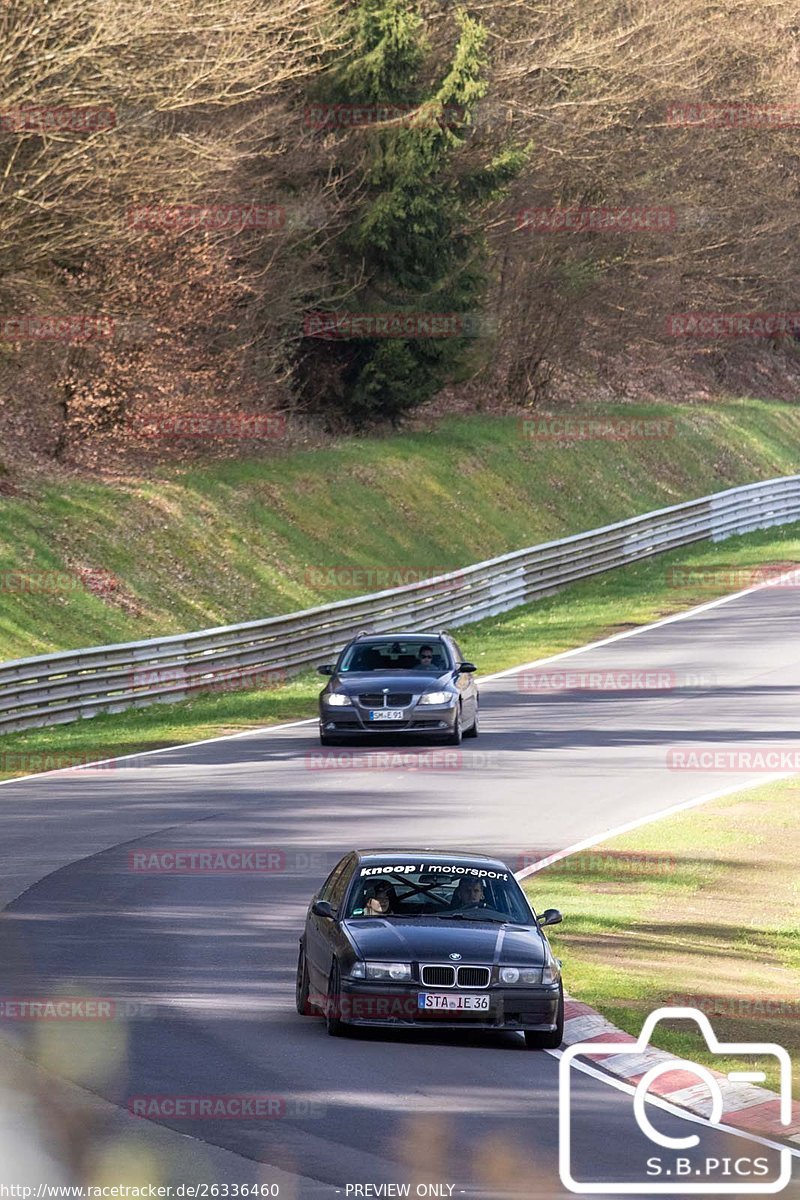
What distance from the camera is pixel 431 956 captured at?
39.1 ft

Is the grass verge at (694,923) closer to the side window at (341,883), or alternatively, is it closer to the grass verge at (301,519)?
the side window at (341,883)

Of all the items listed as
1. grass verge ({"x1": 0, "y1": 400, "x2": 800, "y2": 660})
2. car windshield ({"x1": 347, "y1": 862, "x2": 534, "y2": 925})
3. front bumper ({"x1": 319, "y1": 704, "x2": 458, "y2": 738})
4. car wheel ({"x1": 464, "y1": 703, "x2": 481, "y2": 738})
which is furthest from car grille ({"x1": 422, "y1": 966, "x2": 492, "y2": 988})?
grass verge ({"x1": 0, "y1": 400, "x2": 800, "y2": 660})

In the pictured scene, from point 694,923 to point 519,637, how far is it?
23.5 m

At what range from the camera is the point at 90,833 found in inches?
811

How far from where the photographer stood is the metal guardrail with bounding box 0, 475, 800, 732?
30.2m

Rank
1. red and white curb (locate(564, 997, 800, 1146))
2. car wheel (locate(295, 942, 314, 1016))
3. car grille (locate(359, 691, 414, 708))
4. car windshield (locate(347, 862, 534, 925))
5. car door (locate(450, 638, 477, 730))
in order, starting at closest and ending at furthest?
red and white curb (locate(564, 997, 800, 1146)) → car wheel (locate(295, 942, 314, 1016)) → car windshield (locate(347, 862, 534, 925)) → car grille (locate(359, 691, 414, 708)) → car door (locate(450, 638, 477, 730))

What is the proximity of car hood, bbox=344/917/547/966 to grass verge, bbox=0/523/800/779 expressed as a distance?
13.6 m

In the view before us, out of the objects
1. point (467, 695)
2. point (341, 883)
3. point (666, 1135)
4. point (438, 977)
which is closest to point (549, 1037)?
point (438, 977)

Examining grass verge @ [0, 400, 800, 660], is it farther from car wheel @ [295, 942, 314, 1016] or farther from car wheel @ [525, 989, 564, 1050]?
car wheel @ [525, 989, 564, 1050]

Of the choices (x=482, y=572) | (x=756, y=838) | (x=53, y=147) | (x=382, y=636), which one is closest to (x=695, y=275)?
(x=482, y=572)

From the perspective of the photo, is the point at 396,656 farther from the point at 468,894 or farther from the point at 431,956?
the point at 431,956

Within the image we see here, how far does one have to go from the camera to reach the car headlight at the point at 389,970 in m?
11.8

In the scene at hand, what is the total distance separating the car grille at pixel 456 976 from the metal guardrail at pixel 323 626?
1814 centimetres

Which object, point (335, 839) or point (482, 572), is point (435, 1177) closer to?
point (335, 839)
